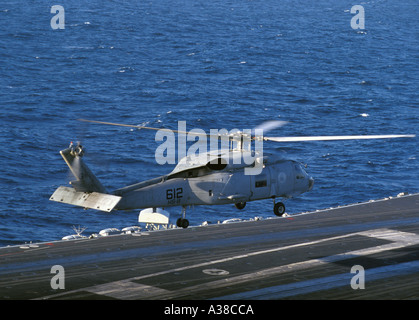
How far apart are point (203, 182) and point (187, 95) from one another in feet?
269

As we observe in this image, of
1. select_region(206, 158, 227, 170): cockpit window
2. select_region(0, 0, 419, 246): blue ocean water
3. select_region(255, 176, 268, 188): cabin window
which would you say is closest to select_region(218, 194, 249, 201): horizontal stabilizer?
select_region(255, 176, 268, 188): cabin window

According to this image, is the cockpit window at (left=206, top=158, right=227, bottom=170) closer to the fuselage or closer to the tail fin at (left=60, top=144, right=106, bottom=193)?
the fuselage

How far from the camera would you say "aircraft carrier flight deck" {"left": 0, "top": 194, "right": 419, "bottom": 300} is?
39656 millimetres

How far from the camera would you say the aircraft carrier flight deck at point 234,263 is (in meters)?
39.7

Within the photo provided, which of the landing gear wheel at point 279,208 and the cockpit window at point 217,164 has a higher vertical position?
the cockpit window at point 217,164

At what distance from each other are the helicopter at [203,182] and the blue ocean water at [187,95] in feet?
6.21

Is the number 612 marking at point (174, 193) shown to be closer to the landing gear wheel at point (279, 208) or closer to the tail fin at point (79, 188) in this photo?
the tail fin at point (79, 188)

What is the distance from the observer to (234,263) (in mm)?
45562

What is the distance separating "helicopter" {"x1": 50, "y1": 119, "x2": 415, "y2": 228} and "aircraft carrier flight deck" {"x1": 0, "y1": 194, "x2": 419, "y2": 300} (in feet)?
22.4

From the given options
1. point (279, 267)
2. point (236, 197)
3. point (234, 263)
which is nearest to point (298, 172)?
point (236, 197)

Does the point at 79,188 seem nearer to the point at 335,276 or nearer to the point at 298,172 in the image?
the point at 298,172

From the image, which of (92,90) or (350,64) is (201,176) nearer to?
(92,90)

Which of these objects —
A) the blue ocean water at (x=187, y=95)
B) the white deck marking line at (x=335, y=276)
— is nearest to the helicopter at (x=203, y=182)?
the blue ocean water at (x=187, y=95)

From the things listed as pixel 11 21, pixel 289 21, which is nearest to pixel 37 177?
pixel 11 21
